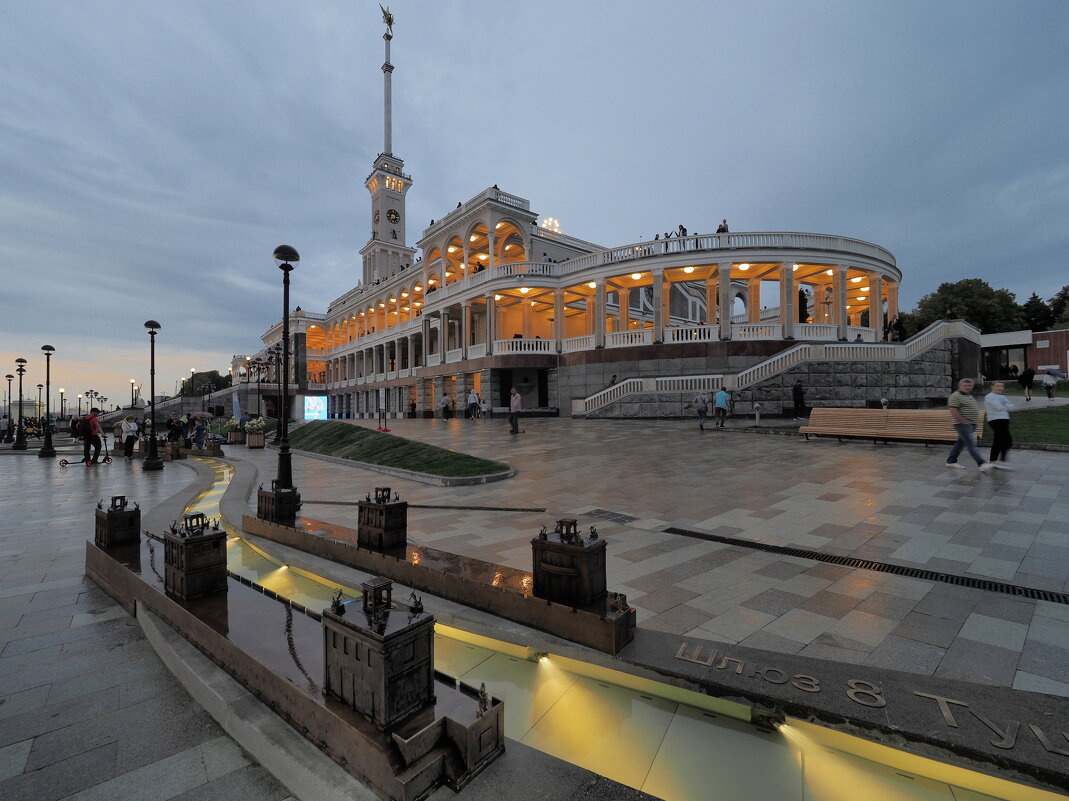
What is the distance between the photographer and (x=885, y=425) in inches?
505

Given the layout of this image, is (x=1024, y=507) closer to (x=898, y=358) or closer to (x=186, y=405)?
(x=898, y=358)

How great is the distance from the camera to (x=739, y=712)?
2.62 m

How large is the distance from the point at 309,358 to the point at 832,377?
67.3 metres

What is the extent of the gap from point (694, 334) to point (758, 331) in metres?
3.25

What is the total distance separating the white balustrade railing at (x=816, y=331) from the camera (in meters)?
24.7

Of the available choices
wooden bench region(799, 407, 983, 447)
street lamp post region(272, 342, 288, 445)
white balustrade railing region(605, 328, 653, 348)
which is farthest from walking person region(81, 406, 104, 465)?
wooden bench region(799, 407, 983, 447)

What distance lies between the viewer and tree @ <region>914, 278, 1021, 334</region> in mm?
45938

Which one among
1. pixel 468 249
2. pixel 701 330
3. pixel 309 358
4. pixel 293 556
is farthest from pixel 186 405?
pixel 293 556

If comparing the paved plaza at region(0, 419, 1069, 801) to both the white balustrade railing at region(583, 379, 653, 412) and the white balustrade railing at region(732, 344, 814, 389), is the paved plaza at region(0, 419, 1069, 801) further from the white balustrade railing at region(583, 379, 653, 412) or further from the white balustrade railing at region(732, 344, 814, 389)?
the white balustrade railing at region(583, 379, 653, 412)

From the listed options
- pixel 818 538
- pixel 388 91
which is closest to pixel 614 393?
pixel 818 538

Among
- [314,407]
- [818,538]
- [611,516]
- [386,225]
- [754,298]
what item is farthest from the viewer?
[386,225]

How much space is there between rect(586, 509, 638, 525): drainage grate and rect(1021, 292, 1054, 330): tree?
7064cm

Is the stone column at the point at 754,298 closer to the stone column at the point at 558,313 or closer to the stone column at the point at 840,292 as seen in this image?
the stone column at the point at 840,292

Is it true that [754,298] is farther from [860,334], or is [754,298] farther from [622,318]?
[622,318]
